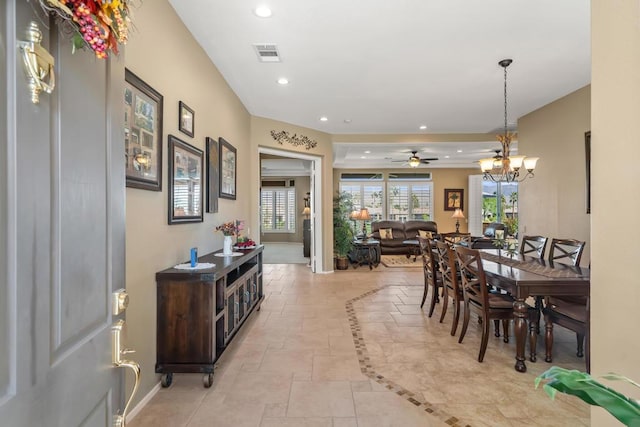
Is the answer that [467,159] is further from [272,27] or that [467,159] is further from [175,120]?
[175,120]

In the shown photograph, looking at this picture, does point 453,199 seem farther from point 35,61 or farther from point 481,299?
point 35,61

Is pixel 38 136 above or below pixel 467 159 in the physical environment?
below

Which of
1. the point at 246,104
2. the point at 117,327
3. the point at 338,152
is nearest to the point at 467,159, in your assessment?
the point at 338,152

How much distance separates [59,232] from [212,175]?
2936mm

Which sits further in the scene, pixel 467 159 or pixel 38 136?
pixel 467 159

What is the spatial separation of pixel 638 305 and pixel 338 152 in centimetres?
759

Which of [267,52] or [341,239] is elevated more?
[267,52]

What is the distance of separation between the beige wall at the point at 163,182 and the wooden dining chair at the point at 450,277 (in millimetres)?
2562

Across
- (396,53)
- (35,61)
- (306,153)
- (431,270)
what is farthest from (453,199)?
(35,61)

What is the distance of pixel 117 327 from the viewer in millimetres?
1006

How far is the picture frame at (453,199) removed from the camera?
11.1 metres

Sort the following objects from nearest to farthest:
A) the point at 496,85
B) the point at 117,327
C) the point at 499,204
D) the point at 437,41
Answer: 1. the point at 117,327
2. the point at 437,41
3. the point at 496,85
4. the point at 499,204

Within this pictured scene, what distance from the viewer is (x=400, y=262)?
8453mm

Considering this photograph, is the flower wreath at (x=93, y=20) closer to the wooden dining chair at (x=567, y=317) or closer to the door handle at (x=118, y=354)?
the door handle at (x=118, y=354)
